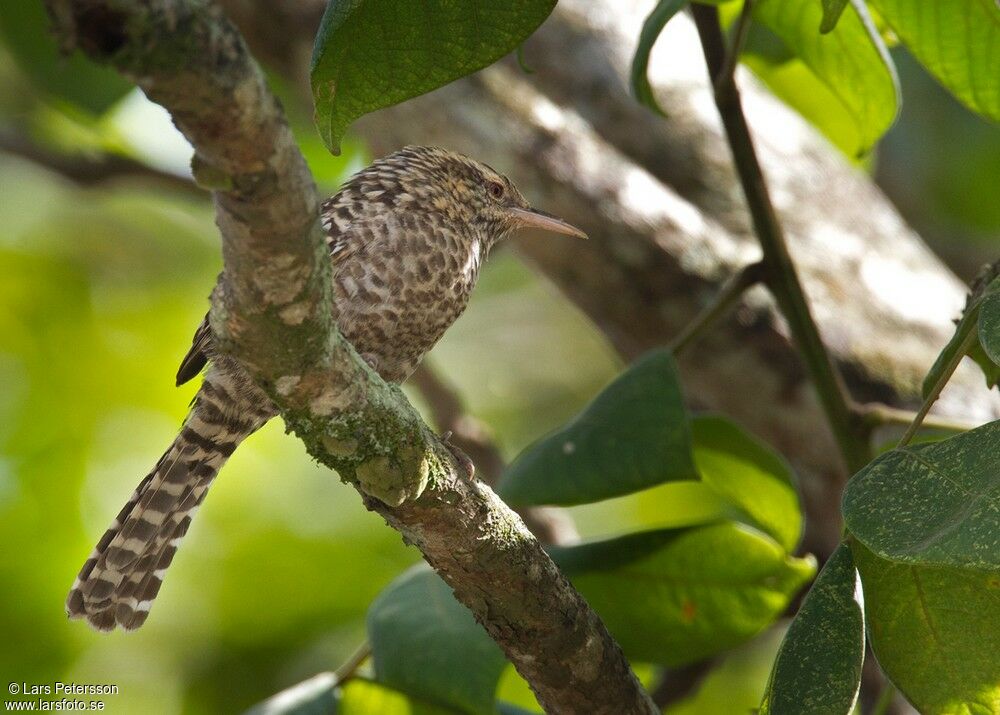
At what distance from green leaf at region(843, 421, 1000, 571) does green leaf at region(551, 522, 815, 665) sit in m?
1.06

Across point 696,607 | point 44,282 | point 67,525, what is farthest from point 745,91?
point 44,282

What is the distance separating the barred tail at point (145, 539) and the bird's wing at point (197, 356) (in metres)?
0.16

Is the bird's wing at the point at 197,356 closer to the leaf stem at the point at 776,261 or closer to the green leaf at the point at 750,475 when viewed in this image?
the green leaf at the point at 750,475

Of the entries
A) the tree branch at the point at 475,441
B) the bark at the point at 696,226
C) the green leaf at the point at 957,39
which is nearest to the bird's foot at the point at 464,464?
the green leaf at the point at 957,39

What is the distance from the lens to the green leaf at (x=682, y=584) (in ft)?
9.71

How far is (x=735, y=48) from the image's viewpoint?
109 inches

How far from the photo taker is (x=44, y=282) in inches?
260

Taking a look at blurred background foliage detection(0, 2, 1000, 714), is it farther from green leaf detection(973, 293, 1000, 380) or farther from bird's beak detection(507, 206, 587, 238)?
green leaf detection(973, 293, 1000, 380)

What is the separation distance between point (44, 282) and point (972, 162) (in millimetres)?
5144

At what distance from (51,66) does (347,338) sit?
2338 mm

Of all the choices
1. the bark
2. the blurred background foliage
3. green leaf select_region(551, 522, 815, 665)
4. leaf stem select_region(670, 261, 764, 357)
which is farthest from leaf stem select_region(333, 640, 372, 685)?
the blurred background foliage

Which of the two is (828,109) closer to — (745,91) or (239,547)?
(745,91)

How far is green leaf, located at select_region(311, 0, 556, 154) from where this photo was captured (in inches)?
81.7

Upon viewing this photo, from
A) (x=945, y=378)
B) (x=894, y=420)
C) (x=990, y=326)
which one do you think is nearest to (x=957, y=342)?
(x=945, y=378)
